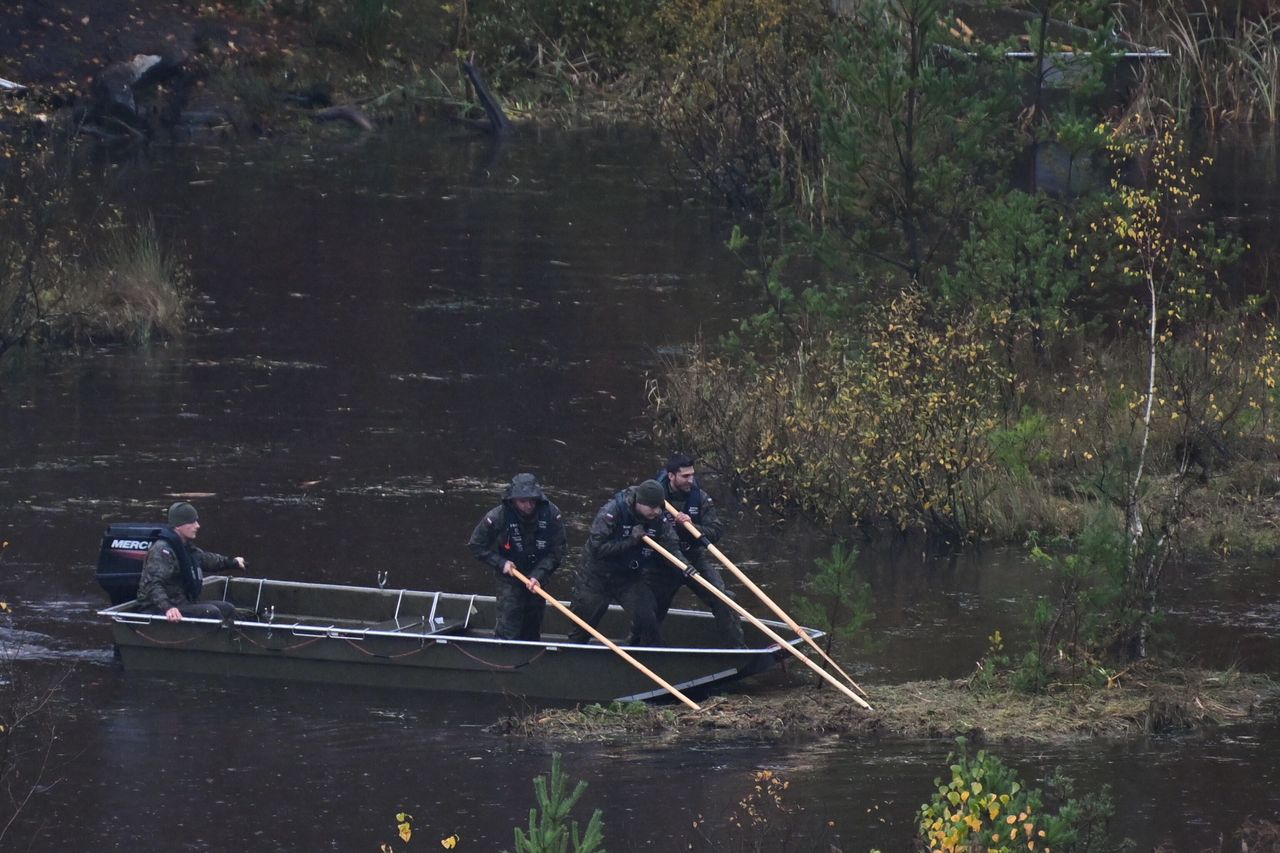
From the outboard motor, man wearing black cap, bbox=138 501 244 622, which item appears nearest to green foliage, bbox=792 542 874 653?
man wearing black cap, bbox=138 501 244 622

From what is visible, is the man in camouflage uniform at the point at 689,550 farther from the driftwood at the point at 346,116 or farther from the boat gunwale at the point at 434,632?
the driftwood at the point at 346,116

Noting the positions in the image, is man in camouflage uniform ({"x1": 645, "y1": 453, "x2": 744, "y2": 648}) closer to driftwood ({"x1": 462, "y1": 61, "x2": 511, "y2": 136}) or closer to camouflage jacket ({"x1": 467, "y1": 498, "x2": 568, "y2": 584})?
camouflage jacket ({"x1": 467, "y1": 498, "x2": 568, "y2": 584})

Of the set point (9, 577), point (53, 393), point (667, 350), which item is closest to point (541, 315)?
point (667, 350)

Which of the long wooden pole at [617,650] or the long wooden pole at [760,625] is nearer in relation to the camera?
the long wooden pole at [760,625]

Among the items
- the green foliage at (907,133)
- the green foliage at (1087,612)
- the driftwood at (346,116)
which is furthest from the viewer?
the driftwood at (346,116)

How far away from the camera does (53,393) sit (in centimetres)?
2320

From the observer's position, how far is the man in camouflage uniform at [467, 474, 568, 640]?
14859mm

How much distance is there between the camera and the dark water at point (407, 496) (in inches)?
497

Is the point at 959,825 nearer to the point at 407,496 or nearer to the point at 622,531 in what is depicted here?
the point at 622,531

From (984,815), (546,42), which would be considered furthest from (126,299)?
(546,42)

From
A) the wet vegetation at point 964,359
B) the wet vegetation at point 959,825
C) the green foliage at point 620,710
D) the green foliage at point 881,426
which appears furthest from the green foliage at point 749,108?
the wet vegetation at point 959,825

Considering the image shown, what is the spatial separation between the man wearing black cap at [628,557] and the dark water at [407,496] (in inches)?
38.5

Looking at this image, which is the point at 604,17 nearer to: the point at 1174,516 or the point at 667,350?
the point at 667,350

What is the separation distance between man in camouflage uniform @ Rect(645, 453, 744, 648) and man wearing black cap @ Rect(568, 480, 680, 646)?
125 millimetres
